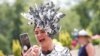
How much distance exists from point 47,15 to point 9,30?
46.9 m

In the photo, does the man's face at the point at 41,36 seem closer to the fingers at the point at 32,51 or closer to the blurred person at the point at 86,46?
the fingers at the point at 32,51

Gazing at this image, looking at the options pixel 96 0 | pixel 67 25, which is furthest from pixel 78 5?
pixel 96 0

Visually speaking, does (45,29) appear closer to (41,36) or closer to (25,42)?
(41,36)

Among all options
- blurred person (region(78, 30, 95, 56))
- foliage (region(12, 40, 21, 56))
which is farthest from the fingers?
foliage (region(12, 40, 21, 56))

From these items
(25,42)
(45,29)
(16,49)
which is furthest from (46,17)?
(16,49)

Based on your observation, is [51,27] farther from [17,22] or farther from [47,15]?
[17,22]

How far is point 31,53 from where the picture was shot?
388 cm

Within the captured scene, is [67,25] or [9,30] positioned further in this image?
[9,30]

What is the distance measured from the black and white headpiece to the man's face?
44mm

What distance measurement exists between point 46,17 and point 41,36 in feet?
0.68

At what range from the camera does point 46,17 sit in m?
3.98

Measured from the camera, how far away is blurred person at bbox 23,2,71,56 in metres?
3.87

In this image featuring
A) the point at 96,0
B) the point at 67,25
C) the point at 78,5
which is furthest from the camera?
the point at 78,5

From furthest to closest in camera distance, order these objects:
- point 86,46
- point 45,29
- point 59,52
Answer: point 86,46 → point 45,29 → point 59,52
